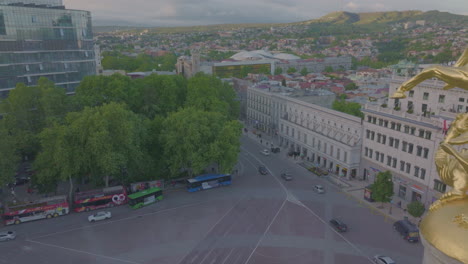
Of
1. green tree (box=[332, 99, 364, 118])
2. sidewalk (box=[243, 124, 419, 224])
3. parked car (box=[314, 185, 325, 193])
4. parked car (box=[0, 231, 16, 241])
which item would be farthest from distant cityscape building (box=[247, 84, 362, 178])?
parked car (box=[0, 231, 16, 241])

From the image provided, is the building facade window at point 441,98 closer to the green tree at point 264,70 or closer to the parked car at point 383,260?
the parked car at point 383,260

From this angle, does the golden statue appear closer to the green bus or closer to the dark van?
the dark van

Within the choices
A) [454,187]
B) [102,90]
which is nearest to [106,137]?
[102,90]

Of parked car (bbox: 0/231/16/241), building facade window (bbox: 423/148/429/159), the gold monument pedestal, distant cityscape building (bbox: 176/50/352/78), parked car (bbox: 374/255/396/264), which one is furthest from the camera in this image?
distant cityscape building (bbox: 176/50/352/78)

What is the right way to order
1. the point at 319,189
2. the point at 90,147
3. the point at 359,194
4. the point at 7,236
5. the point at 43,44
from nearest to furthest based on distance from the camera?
the point at 7,236 → the point at 90,147 → the point at 359,194 → the point at 319,189 → the point at 43,44

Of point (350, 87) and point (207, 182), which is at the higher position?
point (350, 87)

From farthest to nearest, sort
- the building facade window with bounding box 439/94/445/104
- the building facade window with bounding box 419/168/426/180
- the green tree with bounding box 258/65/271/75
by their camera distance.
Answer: the green tree with bounding box 258/65/271/75 < the building facade window with bounding box 439/94/445/104 < the building facade window with bounding box 419/168/426/180

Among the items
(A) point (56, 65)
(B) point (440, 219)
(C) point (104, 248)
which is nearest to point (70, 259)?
(C) point (104, 248)

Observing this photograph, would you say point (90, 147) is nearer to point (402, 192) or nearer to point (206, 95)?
point (206, 95)
